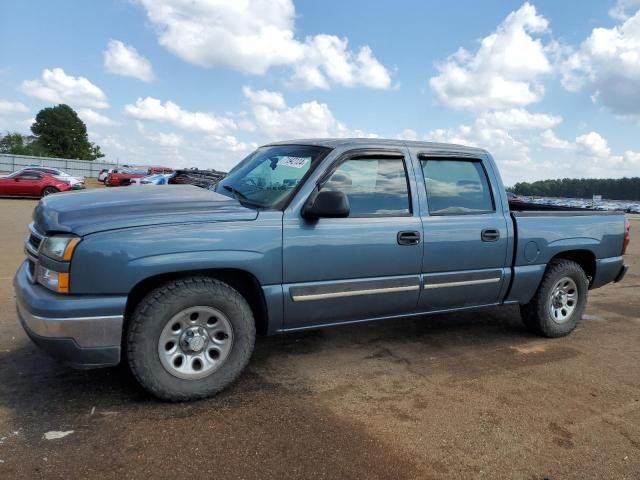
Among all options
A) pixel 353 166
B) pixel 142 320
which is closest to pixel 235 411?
pixel 142 320

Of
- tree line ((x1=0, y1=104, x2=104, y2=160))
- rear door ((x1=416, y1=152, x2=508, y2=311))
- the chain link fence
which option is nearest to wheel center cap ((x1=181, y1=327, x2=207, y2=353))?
rear door ((x1=416, y1=152, x2=508, y2=311))

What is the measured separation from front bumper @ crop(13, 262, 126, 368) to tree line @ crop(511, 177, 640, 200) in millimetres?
72017

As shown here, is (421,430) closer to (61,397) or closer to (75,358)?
(75,358)

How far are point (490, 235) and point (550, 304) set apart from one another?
121cm

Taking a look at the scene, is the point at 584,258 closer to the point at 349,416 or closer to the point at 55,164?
the point at 349,416

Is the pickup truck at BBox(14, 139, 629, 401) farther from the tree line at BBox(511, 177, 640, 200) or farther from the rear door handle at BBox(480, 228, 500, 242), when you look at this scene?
the tree line at BBox(511, 177, 640, 200)

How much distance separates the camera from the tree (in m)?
91.2

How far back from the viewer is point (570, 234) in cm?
503

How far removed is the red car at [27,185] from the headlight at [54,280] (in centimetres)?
2361

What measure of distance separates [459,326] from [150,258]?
3.58 meters

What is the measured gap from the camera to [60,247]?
3039mm

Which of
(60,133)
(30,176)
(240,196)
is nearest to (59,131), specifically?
(60,133)

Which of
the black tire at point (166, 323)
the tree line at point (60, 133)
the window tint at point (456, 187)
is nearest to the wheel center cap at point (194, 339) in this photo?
the black tire at point (166, 323)

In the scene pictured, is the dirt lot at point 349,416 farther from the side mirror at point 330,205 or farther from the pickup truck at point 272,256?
the side mirror at point 330,205
